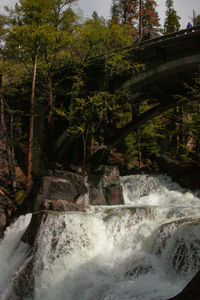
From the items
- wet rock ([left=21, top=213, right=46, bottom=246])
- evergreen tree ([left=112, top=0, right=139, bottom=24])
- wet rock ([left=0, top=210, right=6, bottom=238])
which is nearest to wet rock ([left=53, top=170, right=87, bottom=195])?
wet rock ([left=0, top=210, right=6, bottom=238])

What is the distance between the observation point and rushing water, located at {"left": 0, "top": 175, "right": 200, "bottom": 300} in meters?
5.77

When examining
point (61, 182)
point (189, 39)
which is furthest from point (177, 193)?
point (189, 39)

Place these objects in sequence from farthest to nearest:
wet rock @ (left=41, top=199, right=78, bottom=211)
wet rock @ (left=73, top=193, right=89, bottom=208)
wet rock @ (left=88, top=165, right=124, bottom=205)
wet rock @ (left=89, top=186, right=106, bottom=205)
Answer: wet rock @ (left=88, top=165, right=124, bottom=205)
wet rock @ (left=89, top=186, right=106, bottom=205)
wet rock @ (left=73, top=193, right=89, bottom=208)
wet rock @ (left=41, top=199, right=78, bottom=211)

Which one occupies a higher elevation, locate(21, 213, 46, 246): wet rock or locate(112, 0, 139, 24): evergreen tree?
locate(112, 0, 139, 24): evergreen tree

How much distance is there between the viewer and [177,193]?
1279cm

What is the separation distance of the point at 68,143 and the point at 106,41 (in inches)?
230

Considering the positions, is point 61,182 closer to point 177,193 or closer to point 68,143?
point 68,143

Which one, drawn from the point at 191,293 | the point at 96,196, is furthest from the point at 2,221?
the point at 191,293

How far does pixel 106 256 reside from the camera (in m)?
7.15

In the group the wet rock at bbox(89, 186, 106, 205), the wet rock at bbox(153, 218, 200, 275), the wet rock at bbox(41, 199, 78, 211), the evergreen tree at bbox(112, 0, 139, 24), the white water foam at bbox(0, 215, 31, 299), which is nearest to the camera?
the wet rock at bbox(153, 218, 200, 275)

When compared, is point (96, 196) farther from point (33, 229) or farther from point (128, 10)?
point (128, 10)

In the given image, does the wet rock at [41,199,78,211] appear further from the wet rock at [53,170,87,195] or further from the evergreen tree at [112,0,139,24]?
the evergreen tree at [112,0,139,24]

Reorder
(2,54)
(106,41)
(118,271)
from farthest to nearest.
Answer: (106,41) < (2,54) < (118,271)

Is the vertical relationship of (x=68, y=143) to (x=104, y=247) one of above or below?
above
